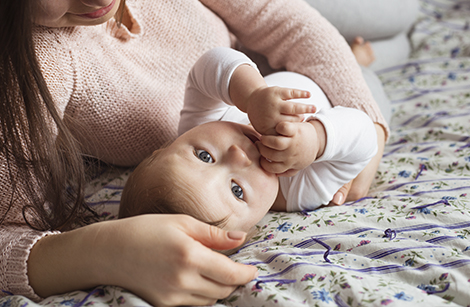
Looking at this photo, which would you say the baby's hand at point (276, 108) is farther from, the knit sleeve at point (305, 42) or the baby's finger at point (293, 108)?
the knit sleeve at point (305, 42)

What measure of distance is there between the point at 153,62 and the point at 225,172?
454 millimetres

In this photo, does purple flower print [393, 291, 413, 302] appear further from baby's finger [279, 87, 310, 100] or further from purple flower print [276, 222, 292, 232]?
baby's finger [279, 87, 310, 100]

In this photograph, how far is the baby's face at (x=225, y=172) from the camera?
2.36 ft

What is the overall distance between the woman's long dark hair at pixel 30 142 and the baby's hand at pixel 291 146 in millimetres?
392

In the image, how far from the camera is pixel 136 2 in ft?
3.34

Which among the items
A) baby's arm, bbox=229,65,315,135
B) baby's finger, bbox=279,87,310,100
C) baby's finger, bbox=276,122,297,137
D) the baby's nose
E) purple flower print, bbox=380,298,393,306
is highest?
baby's finger, bbox=279,87,310,100

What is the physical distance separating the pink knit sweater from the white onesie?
4.4 inches

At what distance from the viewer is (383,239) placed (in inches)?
28.3

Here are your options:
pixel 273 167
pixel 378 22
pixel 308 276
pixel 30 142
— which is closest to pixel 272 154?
pixel 273 167

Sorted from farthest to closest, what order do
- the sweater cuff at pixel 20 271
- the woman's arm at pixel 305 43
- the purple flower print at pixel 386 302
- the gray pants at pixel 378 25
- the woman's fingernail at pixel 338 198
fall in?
the gray pants at pixel 378 25, the woman's arm at pixel 305 43, the woman's fingernail at pixel 338 198, the sweater cuff at pixel 20 271, the purple flower print at pixel 386 302

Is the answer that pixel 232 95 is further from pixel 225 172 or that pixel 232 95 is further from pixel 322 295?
pixel 322 295

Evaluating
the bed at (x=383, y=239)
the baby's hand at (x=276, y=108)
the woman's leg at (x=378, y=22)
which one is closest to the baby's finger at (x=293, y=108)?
the baby's hand at (x=276, y=108)

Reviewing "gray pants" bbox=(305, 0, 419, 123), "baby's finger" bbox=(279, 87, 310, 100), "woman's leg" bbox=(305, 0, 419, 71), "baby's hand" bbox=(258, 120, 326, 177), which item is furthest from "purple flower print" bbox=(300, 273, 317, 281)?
"woman's leg" bbox=(305, 0, 419, 71)

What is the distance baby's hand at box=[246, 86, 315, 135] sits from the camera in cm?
72
